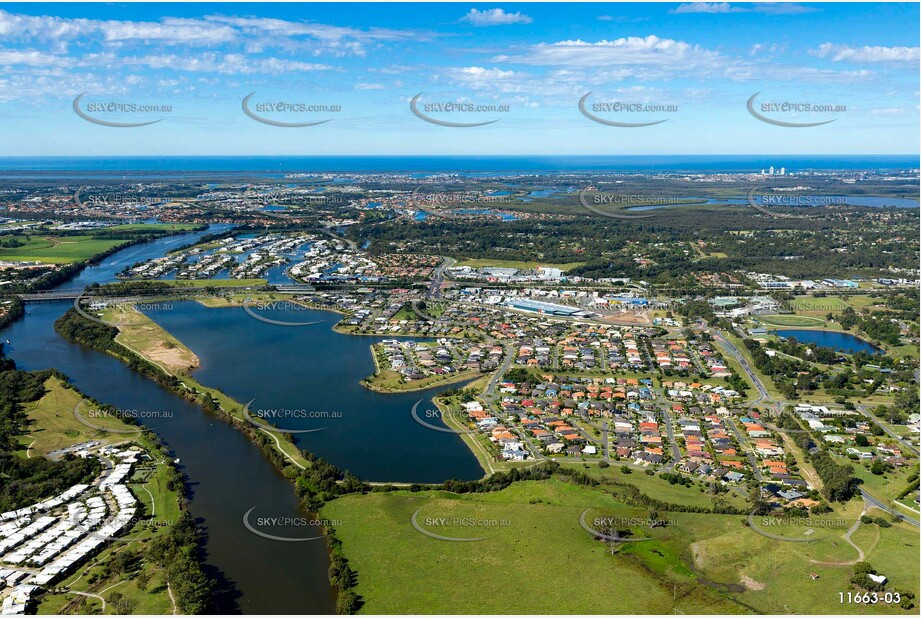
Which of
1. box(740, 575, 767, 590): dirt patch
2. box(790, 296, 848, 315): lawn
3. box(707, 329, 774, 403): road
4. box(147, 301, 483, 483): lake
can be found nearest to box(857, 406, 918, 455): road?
box(707, 329, 774, 403): road

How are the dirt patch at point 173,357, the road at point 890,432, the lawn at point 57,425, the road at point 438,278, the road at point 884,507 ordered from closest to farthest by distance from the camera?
the road at point 884,507 < the lawn at point 57,425 < the road at point 890,432 < the dirt patch at point 173,357 < the road at point 438,278

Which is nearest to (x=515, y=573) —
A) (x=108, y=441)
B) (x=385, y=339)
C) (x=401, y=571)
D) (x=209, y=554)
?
(x=401, y=571)

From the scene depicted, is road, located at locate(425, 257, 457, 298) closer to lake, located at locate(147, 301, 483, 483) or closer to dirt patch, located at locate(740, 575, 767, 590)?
lake, located at locate(147, 301, 483, 483)

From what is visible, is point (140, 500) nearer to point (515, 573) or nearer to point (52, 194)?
point (515, 573)

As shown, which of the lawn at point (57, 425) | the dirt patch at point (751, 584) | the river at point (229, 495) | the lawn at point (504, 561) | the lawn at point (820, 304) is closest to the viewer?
the lawn at point (504, 561)

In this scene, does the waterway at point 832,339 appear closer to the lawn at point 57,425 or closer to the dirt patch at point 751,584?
the dirt patch at point 751,584

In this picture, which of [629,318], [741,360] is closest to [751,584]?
[741,360]

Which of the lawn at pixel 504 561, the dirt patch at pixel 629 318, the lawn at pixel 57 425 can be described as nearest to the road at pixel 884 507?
the lawn at pixel 504 561
